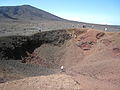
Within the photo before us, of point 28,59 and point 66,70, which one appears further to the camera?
point 28,59

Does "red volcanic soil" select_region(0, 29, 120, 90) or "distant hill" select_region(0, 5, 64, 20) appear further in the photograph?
"distant hill" select_region(0, 5, 64, 20)

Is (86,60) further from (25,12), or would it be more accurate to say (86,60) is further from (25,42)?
(25,12)

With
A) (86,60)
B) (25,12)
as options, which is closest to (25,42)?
(86,60)

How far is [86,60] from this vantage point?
3300cm

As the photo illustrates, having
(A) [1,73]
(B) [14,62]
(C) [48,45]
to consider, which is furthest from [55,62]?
(A) [1,73]

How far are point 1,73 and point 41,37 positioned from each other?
13.0 metres

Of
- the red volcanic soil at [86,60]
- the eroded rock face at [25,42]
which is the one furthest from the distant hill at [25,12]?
the red volcanic soil at [86,60]

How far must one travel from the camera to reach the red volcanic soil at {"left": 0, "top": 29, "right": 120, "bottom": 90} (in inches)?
952

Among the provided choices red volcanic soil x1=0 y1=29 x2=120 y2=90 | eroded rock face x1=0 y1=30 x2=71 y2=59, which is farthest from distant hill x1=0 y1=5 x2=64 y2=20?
red volcanic soil x1=0 y1=29 x2=120 y2=90

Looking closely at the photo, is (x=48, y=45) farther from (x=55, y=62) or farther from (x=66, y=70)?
(x=66, y=70)

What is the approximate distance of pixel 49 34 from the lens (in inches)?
1480

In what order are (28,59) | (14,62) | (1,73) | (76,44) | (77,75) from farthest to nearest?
1. (76,44)
2. (28,59)
3. (14,62)
4. (77,75)
5. (1,73)

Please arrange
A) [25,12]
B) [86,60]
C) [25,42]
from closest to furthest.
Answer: [86,60], [25,42], [25,12]

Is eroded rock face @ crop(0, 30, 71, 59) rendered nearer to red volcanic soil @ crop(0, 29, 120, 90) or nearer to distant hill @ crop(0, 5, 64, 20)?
red volcanic soil @ crop(0, 29, 120, 90)
